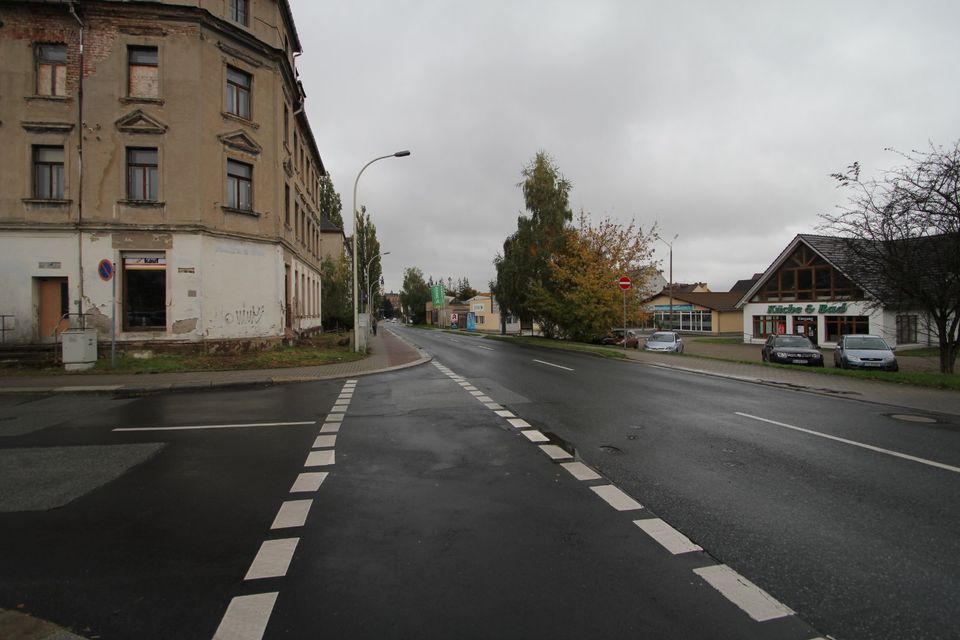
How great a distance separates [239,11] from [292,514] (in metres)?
21.3

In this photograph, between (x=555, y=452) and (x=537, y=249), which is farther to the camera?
(x=537, y=249)

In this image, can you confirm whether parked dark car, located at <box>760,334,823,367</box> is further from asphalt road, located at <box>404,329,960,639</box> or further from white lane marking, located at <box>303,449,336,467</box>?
white lane marking, located at <box>303,449,336,467</box>

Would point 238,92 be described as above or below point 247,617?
above

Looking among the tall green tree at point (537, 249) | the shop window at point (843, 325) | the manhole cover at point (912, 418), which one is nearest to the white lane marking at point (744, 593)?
the manhole cover at point (912, 418)

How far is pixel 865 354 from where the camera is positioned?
1723 cm

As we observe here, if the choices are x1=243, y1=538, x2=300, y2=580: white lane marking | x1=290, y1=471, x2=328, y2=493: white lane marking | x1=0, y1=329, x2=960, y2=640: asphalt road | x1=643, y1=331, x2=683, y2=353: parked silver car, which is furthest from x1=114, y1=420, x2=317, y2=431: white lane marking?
x1=643, y1=331, x2=683, y2=353: parked silver car

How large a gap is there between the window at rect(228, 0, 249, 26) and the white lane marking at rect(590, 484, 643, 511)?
70.4ft

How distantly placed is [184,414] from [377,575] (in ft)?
23.7

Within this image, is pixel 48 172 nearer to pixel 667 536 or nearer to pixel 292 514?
pixel 292 514

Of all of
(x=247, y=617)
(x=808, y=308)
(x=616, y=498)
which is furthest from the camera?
(x=808, y=308)

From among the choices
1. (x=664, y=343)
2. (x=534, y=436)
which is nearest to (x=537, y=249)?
(x=664, y=343)

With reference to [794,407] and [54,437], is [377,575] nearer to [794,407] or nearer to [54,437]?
[54,437]

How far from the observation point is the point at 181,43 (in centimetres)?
1694

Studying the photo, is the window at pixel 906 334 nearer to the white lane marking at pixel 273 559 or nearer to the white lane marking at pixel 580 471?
the white lane marking at pixel 580 471
